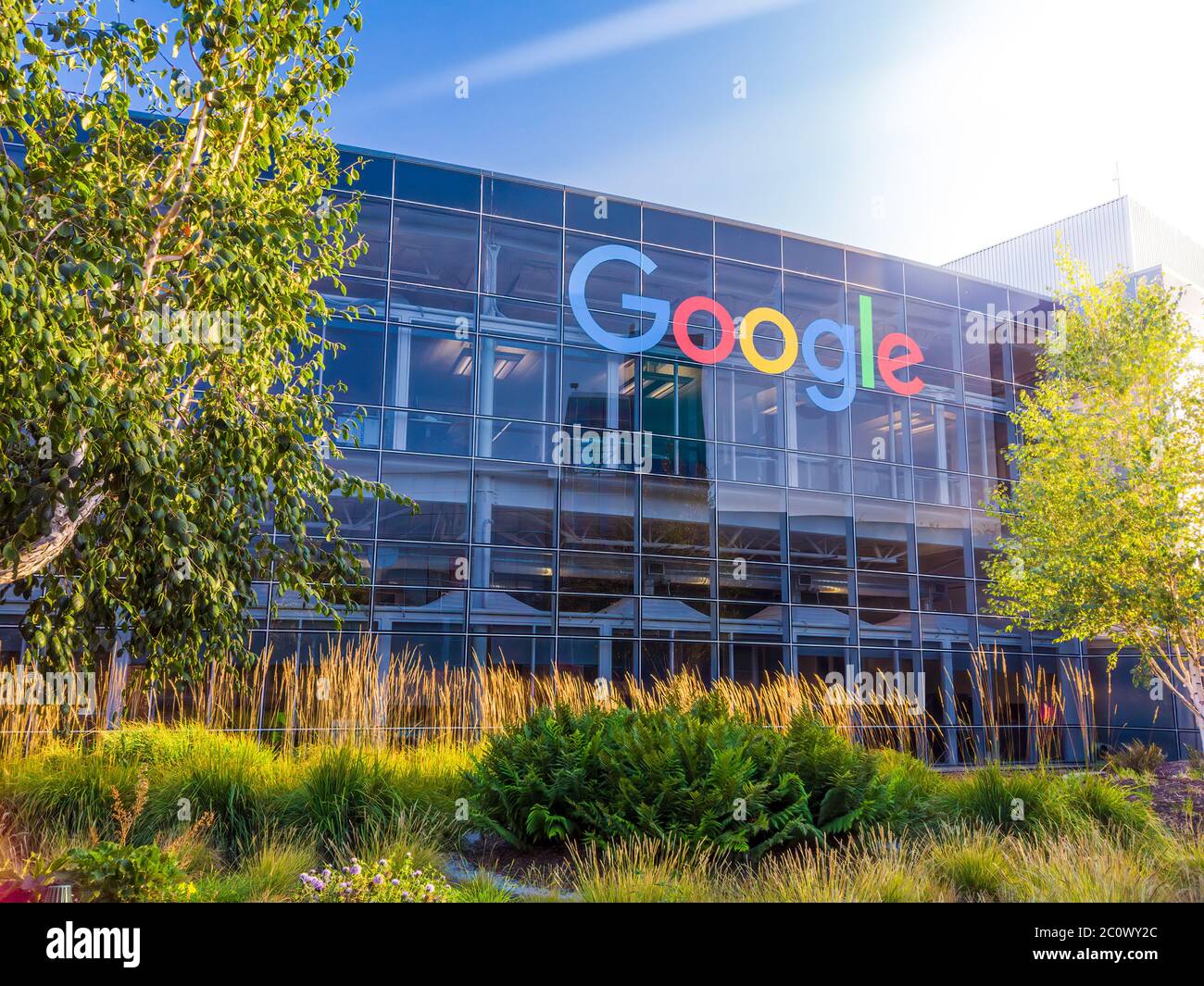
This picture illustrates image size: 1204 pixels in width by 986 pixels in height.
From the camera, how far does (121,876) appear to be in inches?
195

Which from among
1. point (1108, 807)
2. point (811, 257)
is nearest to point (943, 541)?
point (811, 257)

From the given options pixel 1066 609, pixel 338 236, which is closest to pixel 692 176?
pixel 1066 609

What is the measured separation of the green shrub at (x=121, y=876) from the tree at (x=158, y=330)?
54.2 inches

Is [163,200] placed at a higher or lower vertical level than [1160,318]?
lower

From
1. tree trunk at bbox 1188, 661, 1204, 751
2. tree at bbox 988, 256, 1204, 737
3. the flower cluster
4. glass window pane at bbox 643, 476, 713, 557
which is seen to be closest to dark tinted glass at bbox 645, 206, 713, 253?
glass window pane at bbox 643, 476, 713, 557

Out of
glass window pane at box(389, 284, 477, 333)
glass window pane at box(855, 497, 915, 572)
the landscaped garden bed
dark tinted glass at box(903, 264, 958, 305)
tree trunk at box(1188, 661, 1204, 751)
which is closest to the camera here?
the landscaped garden bed

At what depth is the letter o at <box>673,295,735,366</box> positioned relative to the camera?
19922mm

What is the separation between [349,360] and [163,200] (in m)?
10.9

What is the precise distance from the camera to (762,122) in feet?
48.6

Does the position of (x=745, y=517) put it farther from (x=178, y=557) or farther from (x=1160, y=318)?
(x=178, y=557)

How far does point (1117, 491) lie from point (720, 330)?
8986 mm

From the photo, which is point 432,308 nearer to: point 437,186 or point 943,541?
point 437,186

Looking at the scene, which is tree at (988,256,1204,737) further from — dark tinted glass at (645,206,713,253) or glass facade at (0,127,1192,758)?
dark tinted glass at (645,206,713,253)

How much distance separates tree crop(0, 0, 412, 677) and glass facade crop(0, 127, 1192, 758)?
32.0 ft
